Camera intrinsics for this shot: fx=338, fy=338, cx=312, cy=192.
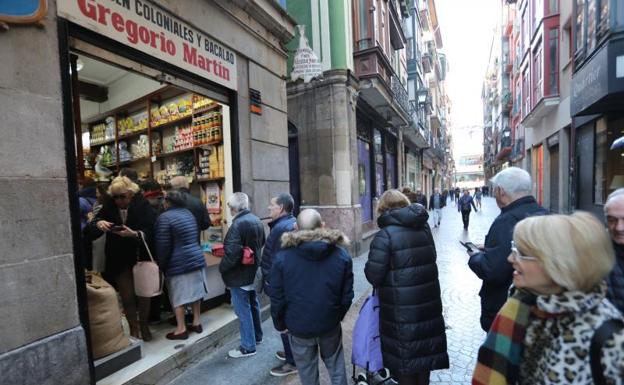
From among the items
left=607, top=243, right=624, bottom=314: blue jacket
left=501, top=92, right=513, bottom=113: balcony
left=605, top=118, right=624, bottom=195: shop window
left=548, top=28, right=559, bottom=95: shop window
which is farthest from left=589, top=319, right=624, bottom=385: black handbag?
left=501, top=92, right=513, bottom=113: balcony

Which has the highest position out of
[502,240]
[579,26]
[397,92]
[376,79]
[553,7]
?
[553,7]

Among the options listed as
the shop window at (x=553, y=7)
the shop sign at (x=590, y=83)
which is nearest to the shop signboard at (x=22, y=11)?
the shop sign at (x=590, y=83)

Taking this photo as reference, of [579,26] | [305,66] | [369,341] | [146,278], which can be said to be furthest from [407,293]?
[579,26]

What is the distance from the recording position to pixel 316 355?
2.78 m

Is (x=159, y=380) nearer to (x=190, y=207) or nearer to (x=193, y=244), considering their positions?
(x=193, y=244)

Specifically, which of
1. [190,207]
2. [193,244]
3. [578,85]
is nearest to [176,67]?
[190,207]

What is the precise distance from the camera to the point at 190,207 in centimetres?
443

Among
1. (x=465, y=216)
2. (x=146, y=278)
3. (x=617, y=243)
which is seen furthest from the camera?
(x=465, y=216)

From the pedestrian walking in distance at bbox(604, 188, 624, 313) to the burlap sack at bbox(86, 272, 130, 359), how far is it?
387 cm

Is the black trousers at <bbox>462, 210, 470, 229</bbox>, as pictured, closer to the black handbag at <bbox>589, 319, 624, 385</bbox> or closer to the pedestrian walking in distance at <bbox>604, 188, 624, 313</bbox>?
the pedestrian walking in distance at <bbox>604, 188, 624, 313</bbox>

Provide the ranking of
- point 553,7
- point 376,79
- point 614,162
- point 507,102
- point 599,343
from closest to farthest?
point 599,343 → point 614,162 → point 376,79 → point 553,7 → point 507,102

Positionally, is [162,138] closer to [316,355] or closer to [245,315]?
[245,315]

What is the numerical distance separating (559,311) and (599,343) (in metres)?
0.14

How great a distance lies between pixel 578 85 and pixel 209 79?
34.2ft
